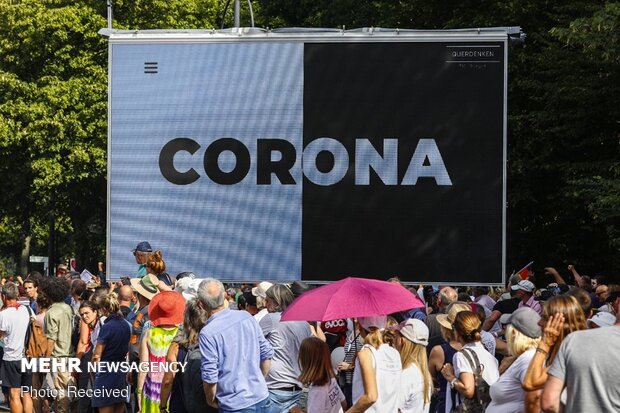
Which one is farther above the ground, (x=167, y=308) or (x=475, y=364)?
(x=167, y=308)

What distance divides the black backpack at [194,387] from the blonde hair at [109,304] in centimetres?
309

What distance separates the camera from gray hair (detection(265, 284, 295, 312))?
37.1 feet

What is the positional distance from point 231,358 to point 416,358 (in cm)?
139

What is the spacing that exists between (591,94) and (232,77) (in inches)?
426

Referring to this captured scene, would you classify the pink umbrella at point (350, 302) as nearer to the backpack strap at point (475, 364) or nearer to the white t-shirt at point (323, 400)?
the white t-shirt at point (323, 400)

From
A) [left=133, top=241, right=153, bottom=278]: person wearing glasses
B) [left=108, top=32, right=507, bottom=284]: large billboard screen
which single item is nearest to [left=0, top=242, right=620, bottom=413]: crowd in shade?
[left=133, top=241, right=153, bottom=278]: person wearing glasses

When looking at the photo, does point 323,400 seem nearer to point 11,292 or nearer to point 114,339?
point 114,339

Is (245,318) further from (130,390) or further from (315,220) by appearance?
(315,220)

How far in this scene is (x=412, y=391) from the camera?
9.12 metres

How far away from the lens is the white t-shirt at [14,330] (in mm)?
15188

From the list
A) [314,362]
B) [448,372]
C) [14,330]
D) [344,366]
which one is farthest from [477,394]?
[14,330]

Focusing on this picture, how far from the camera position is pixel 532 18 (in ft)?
99.5

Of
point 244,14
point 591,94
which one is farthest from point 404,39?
point 244,14

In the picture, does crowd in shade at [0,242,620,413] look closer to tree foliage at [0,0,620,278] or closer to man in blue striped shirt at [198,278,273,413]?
man in blue striped shirt at [198,278,273,413]
